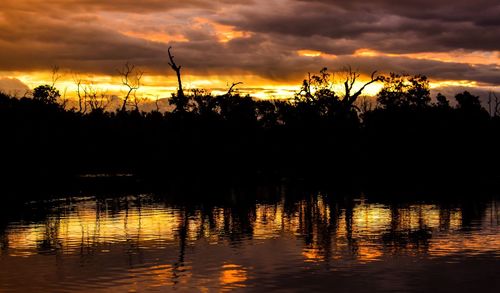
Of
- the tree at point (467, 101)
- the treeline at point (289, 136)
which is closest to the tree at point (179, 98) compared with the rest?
the treeline at point (289, 136)

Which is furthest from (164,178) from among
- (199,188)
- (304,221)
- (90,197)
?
(304,221)

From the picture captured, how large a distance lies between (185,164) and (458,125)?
38.2m

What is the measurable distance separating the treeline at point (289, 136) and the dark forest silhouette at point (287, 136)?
15 centimetres

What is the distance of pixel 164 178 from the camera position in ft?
272

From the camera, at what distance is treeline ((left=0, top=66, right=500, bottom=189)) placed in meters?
103

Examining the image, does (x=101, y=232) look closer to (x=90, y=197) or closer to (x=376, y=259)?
(x=376, y=259)

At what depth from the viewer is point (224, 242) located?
2984 cm

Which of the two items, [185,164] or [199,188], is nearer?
[199,188]

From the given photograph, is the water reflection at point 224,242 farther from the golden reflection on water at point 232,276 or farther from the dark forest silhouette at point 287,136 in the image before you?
the dark forest silhouette at point 287,136

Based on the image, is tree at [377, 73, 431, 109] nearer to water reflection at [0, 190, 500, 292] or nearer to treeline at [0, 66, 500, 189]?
treeline at [0, 66, 500, 189]

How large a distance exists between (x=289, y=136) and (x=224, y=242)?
3605 inches

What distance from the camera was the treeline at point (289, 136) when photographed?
103 m

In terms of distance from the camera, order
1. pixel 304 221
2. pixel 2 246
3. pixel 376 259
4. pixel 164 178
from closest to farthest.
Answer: pixel 376 259 < pixel 2 246 < pixel 304 221 < pixel 164 178

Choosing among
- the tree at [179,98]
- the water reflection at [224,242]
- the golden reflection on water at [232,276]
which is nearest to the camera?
the golden reflection on water at [232,276]
